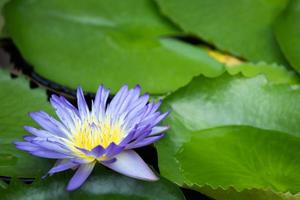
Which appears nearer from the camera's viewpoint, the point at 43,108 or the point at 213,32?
the point at 43,108

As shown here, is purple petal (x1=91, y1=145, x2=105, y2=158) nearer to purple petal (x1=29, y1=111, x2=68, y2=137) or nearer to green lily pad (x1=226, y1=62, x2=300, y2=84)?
purple petal (x1=29, y1=111, x2=68, y2=137)

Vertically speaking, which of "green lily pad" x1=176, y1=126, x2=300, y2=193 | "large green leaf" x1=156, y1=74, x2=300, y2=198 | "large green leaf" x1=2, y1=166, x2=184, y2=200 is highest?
"large green leaf" x1=2, y1=166, x2=184, y2=200

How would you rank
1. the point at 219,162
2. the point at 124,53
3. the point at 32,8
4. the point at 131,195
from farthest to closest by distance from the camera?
the point at 32,8 → the point at 124,53 → the point at 219,162 → the point at 131,195

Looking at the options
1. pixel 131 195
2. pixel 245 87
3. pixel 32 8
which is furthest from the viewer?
pixel 32 8

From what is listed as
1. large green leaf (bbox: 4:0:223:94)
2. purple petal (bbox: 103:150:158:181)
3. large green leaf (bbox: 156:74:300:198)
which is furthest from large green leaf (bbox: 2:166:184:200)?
large green leaf (bbox: 4:0:223:94)

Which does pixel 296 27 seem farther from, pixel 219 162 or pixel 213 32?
pixel 219 162

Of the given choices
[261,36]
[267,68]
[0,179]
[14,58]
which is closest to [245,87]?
[267,68]
